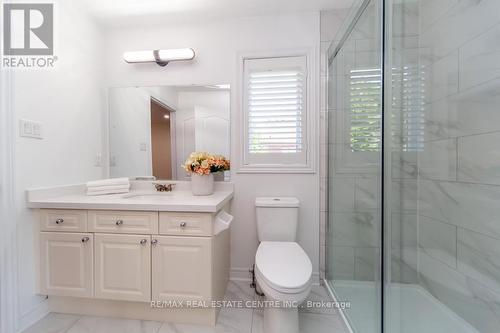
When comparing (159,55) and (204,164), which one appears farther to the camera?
(159,55)

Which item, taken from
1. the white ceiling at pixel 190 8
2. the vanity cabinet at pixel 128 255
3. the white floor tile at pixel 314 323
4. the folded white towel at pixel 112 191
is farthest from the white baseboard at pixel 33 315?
the white ceiling at pixel 190 8

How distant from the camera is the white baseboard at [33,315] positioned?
1.34m

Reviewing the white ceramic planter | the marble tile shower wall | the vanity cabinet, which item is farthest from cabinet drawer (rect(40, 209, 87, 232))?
the marble tile shower wall

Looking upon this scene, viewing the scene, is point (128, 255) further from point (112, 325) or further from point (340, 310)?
point (340, 310)

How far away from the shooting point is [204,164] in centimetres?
168

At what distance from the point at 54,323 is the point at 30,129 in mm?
1222

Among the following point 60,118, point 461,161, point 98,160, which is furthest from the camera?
point 98,160

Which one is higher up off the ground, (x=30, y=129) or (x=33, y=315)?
(x=30, y=129)

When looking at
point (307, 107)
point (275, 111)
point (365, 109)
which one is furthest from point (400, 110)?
point (275, 111)

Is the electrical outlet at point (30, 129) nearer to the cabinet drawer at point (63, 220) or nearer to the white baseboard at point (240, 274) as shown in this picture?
the cabinet drawer at point (63, 220)

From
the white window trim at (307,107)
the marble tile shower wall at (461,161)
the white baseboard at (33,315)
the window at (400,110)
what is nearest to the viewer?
the marble tile shower wall at (461,161)

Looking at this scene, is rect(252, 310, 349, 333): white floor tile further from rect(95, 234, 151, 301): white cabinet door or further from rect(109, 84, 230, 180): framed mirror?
rect(109, 84, 230, 180): framed mirror

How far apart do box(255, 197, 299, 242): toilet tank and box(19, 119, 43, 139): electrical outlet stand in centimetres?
153

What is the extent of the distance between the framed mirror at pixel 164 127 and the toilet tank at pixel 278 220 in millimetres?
455
